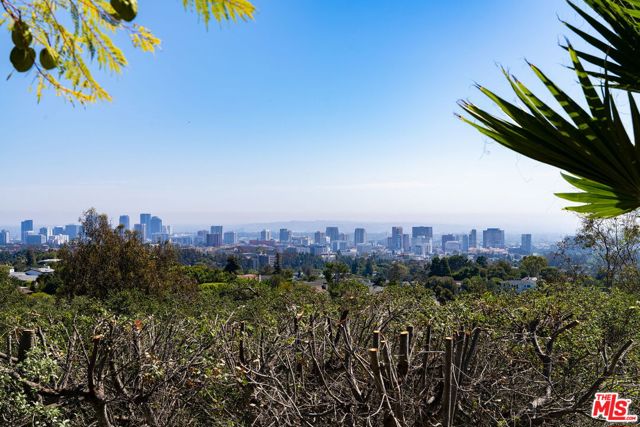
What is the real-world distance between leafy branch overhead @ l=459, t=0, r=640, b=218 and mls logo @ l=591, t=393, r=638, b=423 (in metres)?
1.44

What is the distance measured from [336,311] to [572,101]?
15.1ft

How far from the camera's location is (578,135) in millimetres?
1794

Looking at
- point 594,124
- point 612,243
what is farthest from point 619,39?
point 612,243

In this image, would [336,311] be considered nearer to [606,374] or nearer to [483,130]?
[606,374]

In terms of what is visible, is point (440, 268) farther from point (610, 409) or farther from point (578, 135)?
point (578, 135)

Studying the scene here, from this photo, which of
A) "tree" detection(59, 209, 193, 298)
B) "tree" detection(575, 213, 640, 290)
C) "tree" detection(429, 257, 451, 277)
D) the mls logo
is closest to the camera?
the mls logo

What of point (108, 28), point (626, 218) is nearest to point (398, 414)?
point (108, 28)

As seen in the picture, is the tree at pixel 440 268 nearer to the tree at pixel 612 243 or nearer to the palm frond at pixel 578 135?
the tree at pixel 612 243

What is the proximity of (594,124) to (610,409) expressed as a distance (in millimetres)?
2057

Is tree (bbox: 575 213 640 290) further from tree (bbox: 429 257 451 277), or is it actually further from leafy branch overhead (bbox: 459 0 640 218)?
tree (bbox: 429 257 451 277)

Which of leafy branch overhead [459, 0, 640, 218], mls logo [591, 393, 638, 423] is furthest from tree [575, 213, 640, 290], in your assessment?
leafy branch overhead [459, 0, 640, 218]

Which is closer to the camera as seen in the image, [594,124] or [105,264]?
[594,124]

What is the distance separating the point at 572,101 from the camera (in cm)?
187

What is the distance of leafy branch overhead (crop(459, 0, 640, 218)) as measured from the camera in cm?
174
